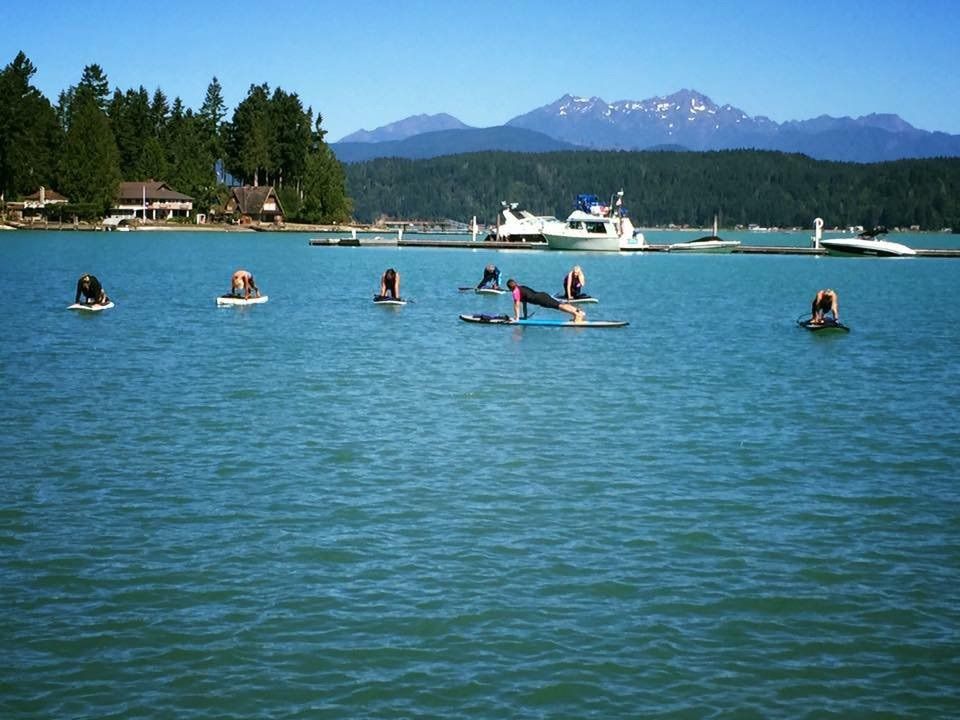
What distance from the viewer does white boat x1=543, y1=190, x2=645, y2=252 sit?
121 m

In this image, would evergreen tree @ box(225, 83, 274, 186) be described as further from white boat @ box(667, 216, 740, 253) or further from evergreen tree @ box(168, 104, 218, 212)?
white boat @ box(667, 216, 740, 253)

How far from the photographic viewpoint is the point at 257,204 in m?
185

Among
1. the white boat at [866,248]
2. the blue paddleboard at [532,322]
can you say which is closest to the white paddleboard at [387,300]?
the blue paddleboard at [532,322]

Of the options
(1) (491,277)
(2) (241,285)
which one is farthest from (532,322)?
(1) (491,277)

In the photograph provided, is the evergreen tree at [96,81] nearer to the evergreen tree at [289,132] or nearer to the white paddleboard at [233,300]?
the evergreen tree at [289,132]

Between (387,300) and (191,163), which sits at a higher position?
(191,163)

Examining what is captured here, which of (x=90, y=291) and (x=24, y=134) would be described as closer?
(x=90, y=291)

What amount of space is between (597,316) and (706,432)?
28.3 metres

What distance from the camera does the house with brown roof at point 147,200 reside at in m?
176

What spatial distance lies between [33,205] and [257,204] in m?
32.1

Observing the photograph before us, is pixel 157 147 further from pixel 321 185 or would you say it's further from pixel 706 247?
pixel 706 247

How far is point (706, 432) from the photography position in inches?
931

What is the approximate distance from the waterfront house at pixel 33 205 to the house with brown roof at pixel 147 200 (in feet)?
28.6

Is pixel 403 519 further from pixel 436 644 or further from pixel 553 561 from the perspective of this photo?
pixel 436 644
